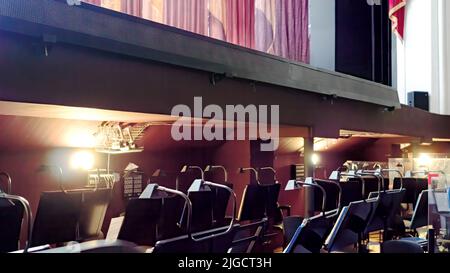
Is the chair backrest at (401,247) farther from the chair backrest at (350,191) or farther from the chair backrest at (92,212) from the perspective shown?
the chair backrest at (350,191)

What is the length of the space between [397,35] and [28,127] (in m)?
7.29

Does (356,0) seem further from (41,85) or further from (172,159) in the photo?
(41,85)

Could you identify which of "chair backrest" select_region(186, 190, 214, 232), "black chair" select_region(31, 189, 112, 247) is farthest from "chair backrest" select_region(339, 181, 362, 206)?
"black chair" select_region(31, 189, 112, 247)

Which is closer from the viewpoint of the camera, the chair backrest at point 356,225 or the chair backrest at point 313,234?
the chair backrest at point 313,234

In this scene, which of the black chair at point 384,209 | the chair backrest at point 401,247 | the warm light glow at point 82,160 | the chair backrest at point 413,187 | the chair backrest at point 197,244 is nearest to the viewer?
the chair backrest at point 197,244

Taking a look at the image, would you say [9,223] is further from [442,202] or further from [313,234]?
[442,202]

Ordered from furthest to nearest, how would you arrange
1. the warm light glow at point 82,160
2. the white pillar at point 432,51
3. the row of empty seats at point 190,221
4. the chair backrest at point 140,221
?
the white pillar at point 432,51 < the warm light glow at point 82,160 < the chair backrest at point 140,221 < the row of empty seats at point 190,221

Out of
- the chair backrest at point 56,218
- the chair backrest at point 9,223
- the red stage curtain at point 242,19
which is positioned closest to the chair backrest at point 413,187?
the red stage curtain at point 242,19

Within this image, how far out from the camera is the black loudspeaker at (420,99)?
7.79m

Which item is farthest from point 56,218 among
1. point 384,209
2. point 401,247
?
point 384,209

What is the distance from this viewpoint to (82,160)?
4.03 metres

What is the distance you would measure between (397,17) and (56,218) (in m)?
7.48

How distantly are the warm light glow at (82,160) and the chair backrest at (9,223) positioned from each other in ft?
5.15
